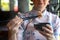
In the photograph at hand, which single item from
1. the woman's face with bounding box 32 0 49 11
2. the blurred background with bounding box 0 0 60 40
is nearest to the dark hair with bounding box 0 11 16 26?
the blurred background with bounding box 0 0 60 40

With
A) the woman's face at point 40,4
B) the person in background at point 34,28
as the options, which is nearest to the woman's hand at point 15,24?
the person in background at point 34,28

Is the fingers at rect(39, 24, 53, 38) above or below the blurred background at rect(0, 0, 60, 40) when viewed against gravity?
below

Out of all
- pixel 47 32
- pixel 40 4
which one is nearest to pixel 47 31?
pixel 47 32

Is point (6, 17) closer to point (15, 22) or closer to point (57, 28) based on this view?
point (15, 22)

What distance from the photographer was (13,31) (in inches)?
20.2

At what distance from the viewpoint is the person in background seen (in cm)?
52

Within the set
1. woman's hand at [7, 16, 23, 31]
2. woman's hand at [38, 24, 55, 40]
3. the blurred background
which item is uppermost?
the blurred background

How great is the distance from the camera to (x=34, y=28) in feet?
1.74

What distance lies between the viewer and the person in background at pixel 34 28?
0.52 metres

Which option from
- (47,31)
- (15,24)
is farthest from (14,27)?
(47,31)

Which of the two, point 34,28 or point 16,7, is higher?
point 16,7

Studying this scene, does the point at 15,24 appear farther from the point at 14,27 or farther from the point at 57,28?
the point at 57,28

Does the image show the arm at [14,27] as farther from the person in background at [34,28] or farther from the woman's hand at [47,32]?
the woman's hand at [47,32]

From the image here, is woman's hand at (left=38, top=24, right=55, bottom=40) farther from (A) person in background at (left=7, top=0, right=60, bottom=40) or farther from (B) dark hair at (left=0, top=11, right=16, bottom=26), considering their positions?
(B) dark hair at (left=0, top=11, right=16, bottom=26)
